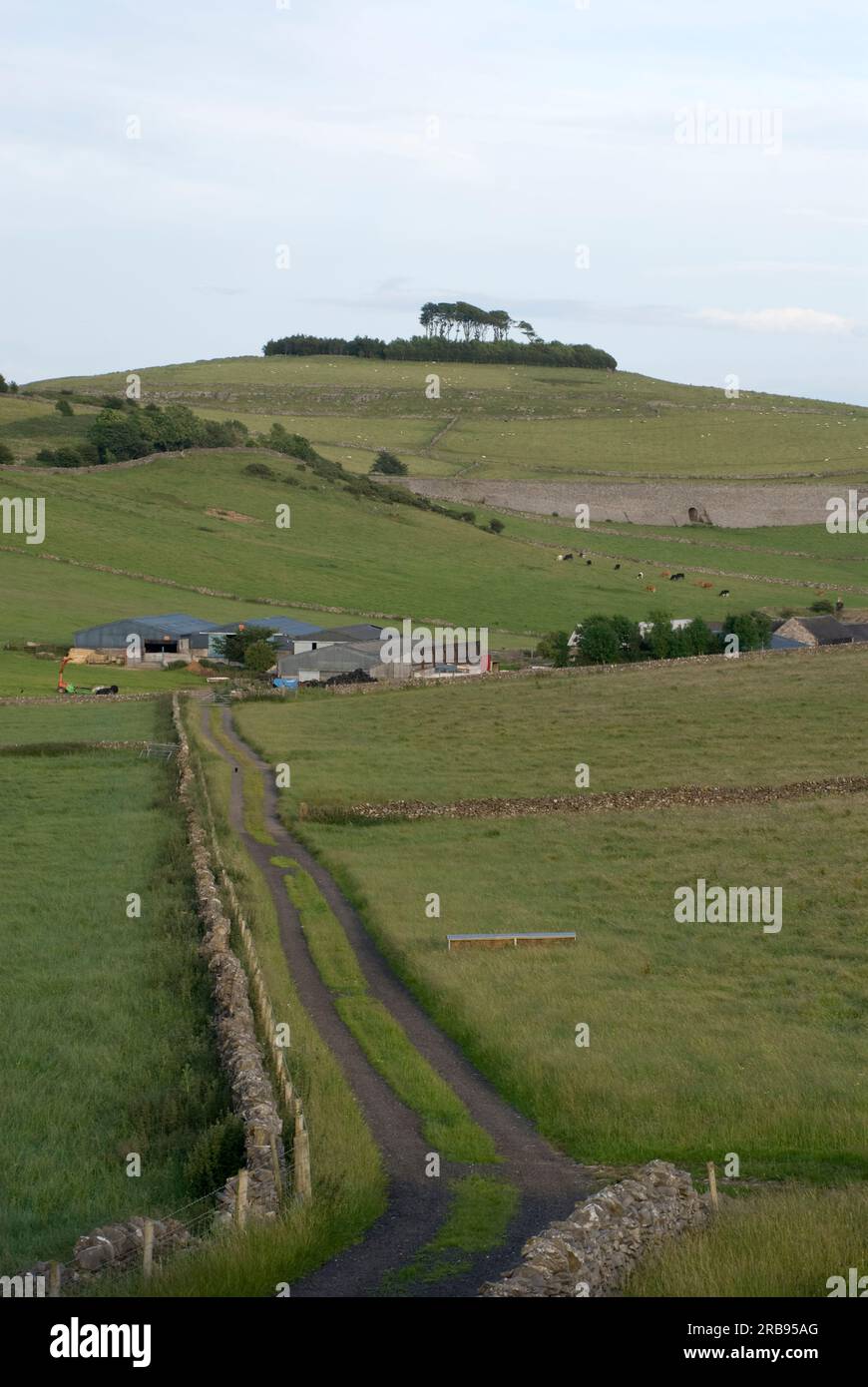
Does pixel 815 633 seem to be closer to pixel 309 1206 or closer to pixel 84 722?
pixel 84 722

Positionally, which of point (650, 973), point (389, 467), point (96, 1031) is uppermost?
point (389, 467)

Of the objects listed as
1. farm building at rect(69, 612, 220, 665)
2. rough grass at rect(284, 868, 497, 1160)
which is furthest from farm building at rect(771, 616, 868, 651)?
rough grass at rect(284, 868, 497, 1160)

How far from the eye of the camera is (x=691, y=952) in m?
26.3

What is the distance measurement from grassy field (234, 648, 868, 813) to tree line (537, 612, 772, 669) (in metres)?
8.28

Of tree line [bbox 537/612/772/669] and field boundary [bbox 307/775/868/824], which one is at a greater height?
tree line [bbox 537/612/772/669]

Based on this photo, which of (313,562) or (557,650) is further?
(313,562)

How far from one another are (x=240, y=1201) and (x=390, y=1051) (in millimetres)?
7340

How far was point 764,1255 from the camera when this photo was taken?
1227 cm

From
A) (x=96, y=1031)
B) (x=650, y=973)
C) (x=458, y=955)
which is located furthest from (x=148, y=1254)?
(x=650, y=973)

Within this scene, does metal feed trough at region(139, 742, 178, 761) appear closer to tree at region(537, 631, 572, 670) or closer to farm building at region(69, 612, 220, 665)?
farm building at region(69, 612, 220, 665)

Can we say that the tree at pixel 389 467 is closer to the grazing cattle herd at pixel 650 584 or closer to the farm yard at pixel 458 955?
the grazing cattle herd at pixel 650 584

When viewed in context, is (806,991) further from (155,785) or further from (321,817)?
(155,785)

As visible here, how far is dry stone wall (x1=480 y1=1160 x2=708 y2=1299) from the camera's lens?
11.5m

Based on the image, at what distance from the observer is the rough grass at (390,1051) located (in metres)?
17.0
